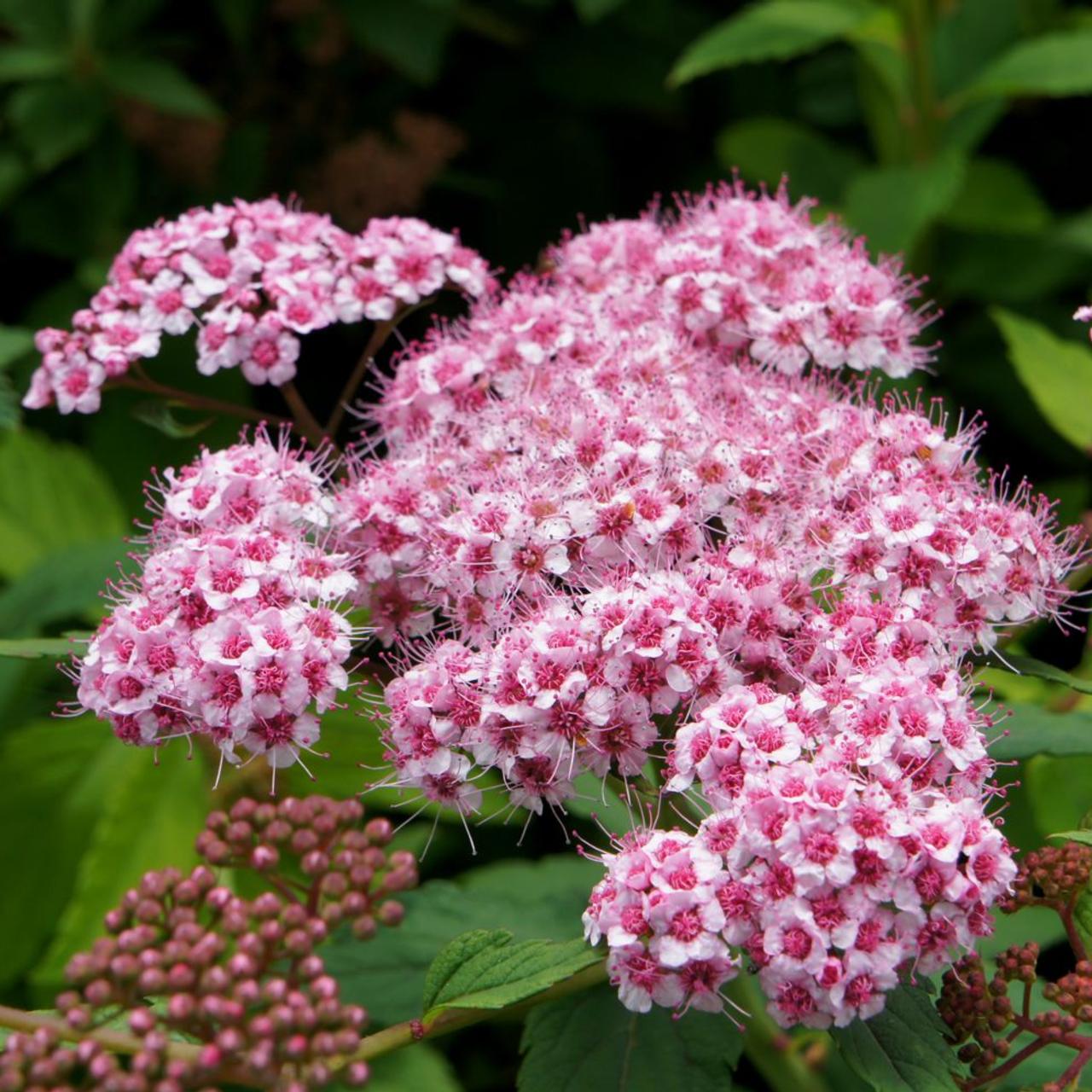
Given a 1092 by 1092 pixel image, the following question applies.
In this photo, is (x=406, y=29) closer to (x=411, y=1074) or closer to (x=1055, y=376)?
(x=1055, y=376)

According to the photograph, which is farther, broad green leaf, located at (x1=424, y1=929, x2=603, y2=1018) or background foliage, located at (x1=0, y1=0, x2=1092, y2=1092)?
background foliage, located at (x1=0, y1=0, x2=1092, y2=1092)

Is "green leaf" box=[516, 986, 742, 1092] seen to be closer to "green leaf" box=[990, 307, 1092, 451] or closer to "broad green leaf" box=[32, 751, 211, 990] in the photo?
"broad green leaf" box=[32, 751, 211, 990]

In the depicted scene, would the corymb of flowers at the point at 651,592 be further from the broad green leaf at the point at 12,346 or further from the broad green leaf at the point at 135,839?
the broad green leaf at the point at 135,839

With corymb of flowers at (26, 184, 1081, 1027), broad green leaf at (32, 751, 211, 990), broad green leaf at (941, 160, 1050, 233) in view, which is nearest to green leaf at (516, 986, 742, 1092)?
corymb of flowers at (26, 184, 1081, 1027)

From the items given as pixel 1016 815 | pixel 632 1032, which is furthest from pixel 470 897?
pixel 1016 815

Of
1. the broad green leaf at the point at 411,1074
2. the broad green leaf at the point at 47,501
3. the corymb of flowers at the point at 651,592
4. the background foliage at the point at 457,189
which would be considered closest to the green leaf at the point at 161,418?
the background foliage at the point at 457,189

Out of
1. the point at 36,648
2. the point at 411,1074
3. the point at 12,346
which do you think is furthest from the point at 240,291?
the point at 411,1074

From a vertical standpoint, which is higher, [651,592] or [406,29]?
[406,29]
